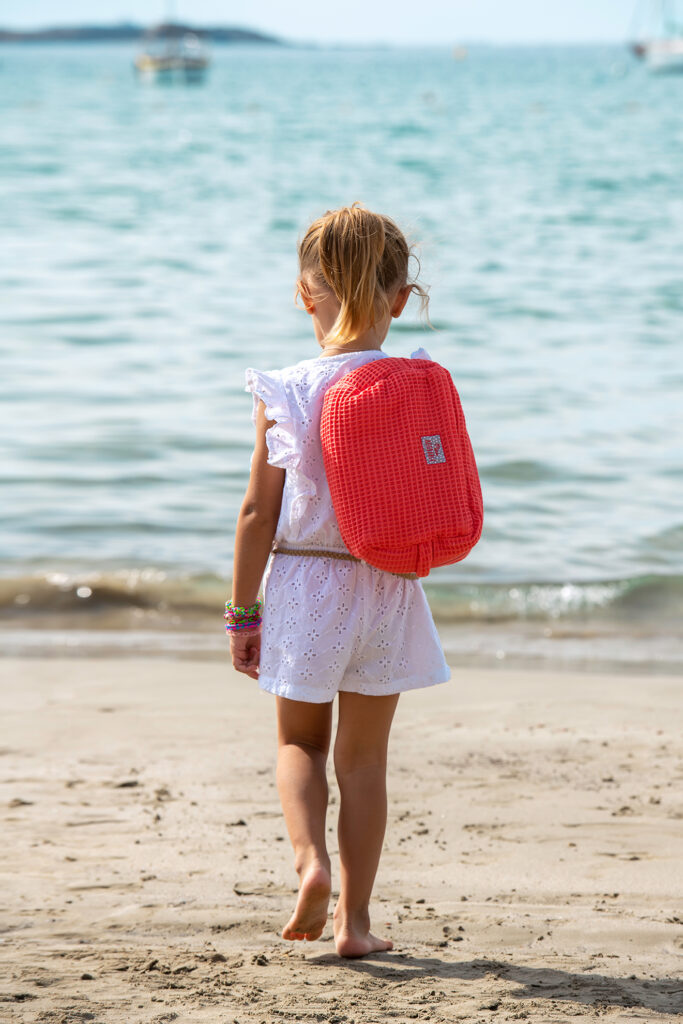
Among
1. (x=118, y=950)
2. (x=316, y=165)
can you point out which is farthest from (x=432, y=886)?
(x=316, y=165)

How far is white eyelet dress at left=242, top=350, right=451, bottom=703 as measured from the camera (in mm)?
2459

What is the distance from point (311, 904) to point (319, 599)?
601mm

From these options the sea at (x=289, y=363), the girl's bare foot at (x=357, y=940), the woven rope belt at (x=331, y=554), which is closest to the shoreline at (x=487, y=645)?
the sea at (x=289, y=363)

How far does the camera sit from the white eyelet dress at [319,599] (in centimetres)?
246

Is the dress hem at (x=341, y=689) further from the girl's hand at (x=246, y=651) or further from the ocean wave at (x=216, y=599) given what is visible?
the ocean wave at (x=216, y=599)

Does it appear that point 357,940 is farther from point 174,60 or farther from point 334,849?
point 174,60

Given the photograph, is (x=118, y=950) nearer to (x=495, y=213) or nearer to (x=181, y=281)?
(x=181, y=281)

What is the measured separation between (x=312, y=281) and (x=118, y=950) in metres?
1.48

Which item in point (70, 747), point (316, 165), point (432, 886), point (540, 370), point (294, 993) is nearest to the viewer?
point (294, 993)

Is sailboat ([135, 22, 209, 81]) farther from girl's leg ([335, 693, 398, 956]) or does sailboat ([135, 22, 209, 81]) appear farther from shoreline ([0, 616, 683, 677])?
girl's leg ([335, 693, 398, 956])

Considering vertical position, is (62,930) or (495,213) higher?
(495,213)

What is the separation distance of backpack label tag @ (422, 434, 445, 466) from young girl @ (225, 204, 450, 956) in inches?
8.3

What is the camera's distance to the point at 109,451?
8086 millimetres

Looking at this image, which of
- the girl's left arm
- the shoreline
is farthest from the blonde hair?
the shoreline
